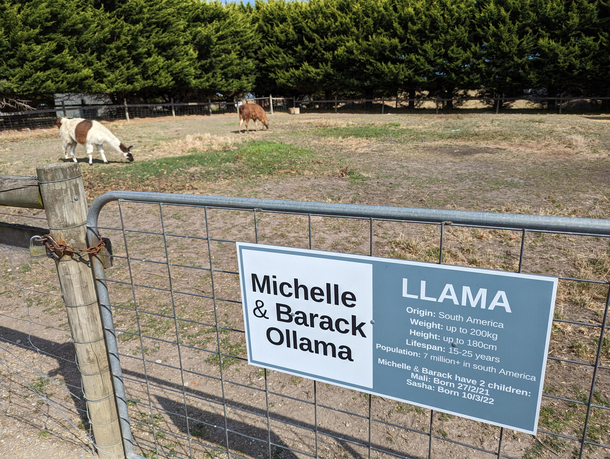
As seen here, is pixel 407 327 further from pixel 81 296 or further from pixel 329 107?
pixel 329 107

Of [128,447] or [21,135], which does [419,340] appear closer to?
[128,447]

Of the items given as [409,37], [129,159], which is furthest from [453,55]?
[129,159]

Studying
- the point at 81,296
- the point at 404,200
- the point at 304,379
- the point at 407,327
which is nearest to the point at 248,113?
the point at 404,200

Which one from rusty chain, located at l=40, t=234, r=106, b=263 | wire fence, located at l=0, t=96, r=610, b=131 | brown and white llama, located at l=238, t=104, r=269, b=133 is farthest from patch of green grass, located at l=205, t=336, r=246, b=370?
wire fence, located at l=0, t=96, r=610, b=131

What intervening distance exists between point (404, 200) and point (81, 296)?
20.8 feet

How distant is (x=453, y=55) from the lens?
27.9m

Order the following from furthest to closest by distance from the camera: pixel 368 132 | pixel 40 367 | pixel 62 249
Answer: pixel 368 132 → pixel 40 367 → pixel 62 249

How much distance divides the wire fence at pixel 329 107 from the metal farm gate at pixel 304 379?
2208 centimetres

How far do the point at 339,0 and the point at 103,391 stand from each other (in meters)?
35.0

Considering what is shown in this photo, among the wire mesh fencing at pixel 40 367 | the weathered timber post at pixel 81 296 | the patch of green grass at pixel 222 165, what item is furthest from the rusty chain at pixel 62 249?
the patch of green grass at pixel 222 165

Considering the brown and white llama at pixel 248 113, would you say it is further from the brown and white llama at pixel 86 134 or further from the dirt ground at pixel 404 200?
the brown and white llama at pixel 86 134

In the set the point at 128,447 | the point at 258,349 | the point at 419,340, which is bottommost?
the point at 128,447

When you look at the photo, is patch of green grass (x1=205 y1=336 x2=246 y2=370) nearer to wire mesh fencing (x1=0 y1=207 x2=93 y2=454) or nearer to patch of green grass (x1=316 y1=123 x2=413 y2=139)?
wire mesh fencing (x1=0 y1=207 x2=93 y2=454)

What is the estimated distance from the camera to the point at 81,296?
2.31 m
